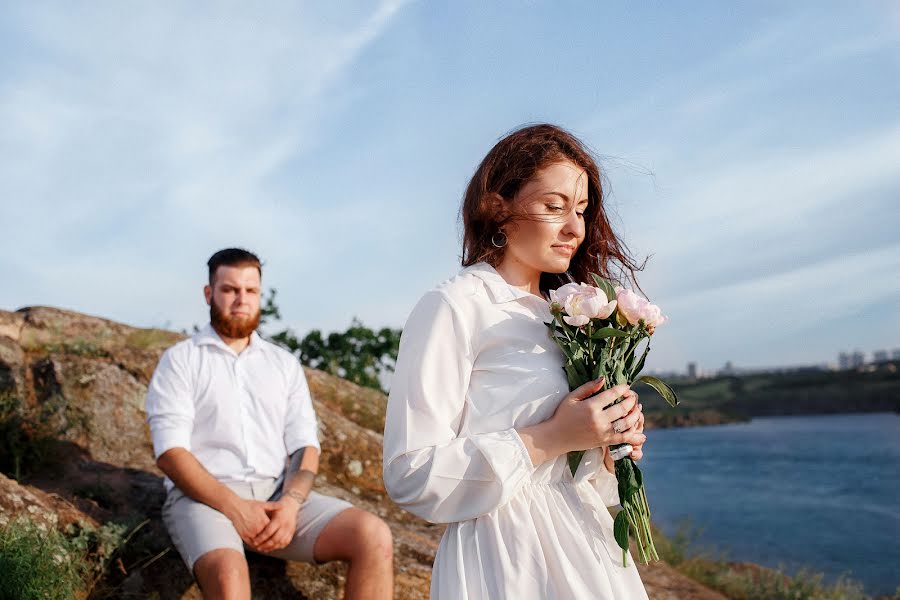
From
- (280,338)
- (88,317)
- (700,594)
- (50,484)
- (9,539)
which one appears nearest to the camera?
(9,539)

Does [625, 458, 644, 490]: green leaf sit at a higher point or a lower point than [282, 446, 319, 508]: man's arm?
higher

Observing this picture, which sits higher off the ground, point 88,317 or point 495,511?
point 88,317

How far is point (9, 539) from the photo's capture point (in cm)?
329

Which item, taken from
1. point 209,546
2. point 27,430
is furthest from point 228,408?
point 27,430

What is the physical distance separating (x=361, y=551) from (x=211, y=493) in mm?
817

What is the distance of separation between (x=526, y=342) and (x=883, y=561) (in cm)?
1025

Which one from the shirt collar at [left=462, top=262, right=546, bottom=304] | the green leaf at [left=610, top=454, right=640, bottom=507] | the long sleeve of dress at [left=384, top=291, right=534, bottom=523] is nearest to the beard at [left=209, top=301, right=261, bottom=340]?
the shirt collar at [left=462, top=262, right=546, bottom=304]

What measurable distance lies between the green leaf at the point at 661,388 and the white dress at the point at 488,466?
259 mm

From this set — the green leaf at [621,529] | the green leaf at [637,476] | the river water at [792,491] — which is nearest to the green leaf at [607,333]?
the green leaf at [637,476]

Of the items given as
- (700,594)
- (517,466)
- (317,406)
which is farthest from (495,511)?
(317,406)

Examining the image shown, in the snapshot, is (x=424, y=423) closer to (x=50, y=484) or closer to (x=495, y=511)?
(x=495, y=511)

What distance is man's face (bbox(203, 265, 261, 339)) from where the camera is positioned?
421 centimetres

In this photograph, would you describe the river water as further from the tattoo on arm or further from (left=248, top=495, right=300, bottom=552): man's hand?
(left=248, top=495, right=300, bottom=552): man's hand

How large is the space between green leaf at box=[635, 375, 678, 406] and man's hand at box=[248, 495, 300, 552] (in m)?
2.28
